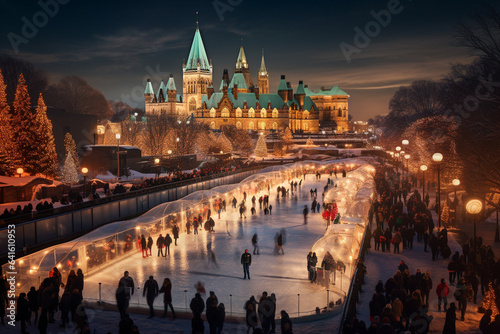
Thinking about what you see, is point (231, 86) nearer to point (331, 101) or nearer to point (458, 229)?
point (331, 101)

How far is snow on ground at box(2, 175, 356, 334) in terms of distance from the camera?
10203mm

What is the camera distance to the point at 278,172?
38.5m

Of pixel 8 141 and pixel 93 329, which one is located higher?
pixel 8 141

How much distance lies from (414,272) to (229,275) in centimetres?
578

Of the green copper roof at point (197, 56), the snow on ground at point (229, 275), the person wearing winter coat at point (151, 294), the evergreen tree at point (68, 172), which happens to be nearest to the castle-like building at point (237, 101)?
the green copper roof at point (197, 56)

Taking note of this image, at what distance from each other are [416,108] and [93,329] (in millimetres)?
60524

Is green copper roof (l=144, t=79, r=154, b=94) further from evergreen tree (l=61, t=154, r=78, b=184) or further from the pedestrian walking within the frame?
the pedestrian walking

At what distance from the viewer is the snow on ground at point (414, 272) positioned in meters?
10.2

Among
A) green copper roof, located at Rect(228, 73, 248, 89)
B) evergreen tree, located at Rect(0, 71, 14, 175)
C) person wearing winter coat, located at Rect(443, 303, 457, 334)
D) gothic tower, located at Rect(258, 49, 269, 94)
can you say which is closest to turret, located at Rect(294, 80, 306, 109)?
green copper roof, located at Rect(228, 73, 248, 89)

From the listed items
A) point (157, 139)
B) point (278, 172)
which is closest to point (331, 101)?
point (157, 139)

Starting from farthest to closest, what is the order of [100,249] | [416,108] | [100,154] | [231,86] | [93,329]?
1. [231,86]
2. [416,108]
3. [100,154]
4. [100,249]
5. [93,329]

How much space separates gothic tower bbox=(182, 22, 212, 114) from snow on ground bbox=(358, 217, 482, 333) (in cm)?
10268

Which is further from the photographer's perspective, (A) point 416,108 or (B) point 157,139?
(A) point 416,108

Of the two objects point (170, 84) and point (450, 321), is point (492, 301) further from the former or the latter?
point (170, 84)
